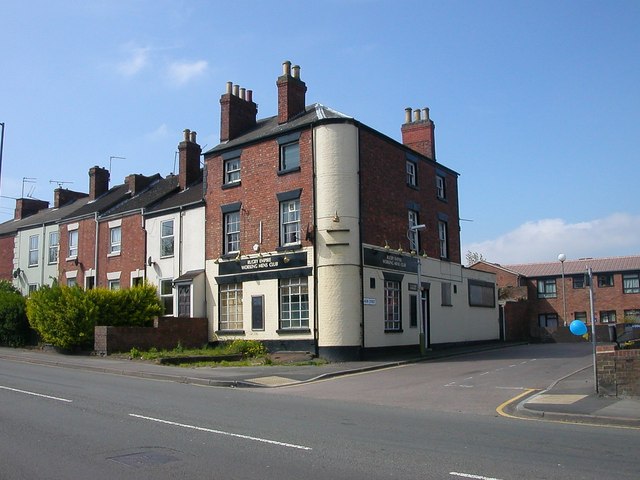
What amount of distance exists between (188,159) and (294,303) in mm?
12336

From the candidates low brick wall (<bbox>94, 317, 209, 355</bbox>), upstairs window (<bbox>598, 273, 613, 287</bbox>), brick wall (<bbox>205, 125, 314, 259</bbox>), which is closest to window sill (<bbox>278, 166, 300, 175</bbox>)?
brick wall (<bbox>205, 125, 314, 259</bbox>)

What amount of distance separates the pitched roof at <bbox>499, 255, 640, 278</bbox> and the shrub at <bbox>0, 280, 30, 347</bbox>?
4456 cm

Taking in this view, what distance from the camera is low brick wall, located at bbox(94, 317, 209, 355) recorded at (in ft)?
82.1

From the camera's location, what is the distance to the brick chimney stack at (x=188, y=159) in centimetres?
3384

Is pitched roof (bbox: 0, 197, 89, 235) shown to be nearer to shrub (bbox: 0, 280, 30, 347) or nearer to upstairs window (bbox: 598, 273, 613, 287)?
shrub (bbox: 0, 280, 30, 347)

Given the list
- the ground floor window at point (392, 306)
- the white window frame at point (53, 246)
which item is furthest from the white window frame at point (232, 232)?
the white window frame at point (53, 246)

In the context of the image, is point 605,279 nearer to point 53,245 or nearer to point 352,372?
point 352,372

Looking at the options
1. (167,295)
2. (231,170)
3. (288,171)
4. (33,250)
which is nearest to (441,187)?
(288,171)

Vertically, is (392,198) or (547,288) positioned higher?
(392,198)

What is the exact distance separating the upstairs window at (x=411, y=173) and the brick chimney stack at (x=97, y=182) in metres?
20.7

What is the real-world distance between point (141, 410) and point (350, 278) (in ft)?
44.7

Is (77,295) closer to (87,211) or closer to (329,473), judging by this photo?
(87,211)

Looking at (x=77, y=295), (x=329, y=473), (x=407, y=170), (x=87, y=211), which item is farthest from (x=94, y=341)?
(x=329, y=473)

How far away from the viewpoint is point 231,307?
28062 millimetres
